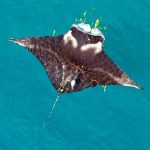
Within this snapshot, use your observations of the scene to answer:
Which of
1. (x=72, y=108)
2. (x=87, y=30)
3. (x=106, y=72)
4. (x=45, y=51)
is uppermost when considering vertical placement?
(x=72, y=108)

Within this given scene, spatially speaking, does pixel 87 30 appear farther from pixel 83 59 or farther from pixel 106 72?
pixel 106 72

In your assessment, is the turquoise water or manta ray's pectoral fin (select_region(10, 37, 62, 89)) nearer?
manta ray's pectoral fin (select_region(10, 37, 62, 89))

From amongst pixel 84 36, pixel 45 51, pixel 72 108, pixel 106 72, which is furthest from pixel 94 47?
pixel 72 108

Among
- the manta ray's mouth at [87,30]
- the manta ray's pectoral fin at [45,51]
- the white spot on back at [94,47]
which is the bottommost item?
the manta ray's pectoral fin at [45,51]

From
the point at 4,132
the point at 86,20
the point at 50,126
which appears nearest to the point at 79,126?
the point at 50,126

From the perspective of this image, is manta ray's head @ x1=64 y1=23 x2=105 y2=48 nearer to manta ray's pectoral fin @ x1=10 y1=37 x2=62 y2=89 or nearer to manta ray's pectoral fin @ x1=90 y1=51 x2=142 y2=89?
manta ray's pectoral fin @ x1=90 y1=51 x2=142 y2=89

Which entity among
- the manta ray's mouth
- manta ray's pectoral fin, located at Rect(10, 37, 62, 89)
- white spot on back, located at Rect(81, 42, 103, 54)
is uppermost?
the manta ray's mouth

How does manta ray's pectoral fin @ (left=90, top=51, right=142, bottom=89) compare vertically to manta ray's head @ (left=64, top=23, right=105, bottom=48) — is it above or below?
below

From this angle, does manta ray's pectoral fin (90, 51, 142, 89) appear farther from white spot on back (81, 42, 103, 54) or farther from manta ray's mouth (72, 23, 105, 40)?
manta ray's mouth (72, 23, 105, 40)

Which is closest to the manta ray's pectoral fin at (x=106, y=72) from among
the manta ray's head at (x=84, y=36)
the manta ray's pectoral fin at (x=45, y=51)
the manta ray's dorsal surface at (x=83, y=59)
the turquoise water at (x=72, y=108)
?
the manta ray's dorsal surface at (x=83, y=59)

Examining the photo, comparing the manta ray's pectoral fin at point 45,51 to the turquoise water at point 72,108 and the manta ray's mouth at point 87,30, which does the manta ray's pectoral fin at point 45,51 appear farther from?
the turquoise water at point 72,108

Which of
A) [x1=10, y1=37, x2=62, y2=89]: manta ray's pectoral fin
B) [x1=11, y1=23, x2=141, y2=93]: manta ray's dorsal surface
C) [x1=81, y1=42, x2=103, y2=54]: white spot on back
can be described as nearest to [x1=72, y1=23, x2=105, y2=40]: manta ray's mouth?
[x1=11, y1=23, x2=141, y2=93]: manta ray's dorsal surface
